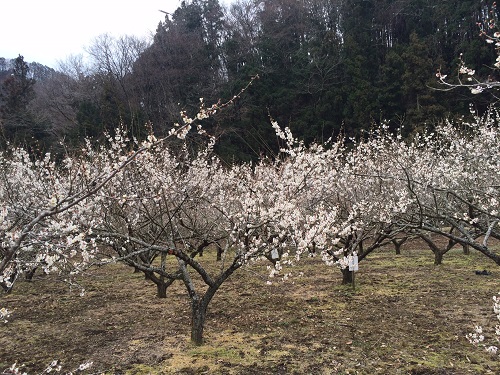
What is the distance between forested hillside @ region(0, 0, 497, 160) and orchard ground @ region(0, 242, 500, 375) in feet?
48.2

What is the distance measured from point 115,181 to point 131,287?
9.62 ft

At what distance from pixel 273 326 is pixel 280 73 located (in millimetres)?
24564

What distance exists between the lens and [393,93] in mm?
24031

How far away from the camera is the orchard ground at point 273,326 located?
4629 millimetres

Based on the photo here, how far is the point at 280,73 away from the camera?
28.1m

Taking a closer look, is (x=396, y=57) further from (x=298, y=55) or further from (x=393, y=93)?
(x=298, y=55)

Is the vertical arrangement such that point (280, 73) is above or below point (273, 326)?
above

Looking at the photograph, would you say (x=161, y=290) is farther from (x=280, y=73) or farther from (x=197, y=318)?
(x=280, y=73)

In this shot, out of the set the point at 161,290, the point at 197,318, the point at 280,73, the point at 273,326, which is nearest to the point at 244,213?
the point at 197,318

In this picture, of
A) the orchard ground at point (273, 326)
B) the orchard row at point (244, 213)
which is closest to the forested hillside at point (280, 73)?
the orchard row at point (244, 213)

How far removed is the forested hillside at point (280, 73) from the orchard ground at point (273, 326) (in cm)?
1469

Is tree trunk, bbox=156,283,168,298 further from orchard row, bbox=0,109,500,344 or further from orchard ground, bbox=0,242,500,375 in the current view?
orchard ground, bbox=0,242,500,375

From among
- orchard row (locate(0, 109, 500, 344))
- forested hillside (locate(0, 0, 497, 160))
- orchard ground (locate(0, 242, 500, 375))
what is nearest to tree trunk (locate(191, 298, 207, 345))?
orchard row (locate(0, 109, 500, 344))

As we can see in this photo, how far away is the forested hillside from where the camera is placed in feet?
76.4
